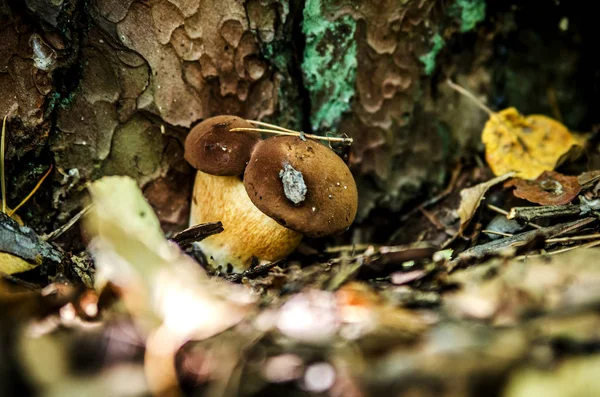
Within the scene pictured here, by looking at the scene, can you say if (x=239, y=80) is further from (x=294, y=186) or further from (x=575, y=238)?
(x=575, y=238)

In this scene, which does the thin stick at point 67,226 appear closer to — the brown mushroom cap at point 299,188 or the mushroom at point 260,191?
the mushroom at point 260,191

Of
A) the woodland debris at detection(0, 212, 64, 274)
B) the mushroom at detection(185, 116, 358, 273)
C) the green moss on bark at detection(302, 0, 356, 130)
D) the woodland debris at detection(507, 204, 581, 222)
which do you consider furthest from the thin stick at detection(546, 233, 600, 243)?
the woodland debris at detection(0, 212, 64, 274)

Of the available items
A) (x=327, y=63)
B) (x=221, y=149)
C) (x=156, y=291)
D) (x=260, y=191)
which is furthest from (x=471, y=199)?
(x=156, y=291)

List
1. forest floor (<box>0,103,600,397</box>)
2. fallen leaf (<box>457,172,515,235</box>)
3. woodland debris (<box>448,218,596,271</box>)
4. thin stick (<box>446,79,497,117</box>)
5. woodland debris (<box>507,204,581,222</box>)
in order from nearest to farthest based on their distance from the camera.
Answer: forest floor (<box>0,103,600,397</box>), woodland debris (<box>448,218,596,271</box>), woodland debris (<box>507,204,581,222</box>), fallen leaf (<box>457,172,515,235</box>), thin stick (<box>446,79,497,117</box>)

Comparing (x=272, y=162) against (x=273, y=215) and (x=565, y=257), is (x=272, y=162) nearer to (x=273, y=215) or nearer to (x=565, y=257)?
(x=273, y=215)

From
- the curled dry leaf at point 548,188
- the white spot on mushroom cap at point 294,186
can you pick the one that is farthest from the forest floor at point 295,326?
the curled dry leaf at point 548,188

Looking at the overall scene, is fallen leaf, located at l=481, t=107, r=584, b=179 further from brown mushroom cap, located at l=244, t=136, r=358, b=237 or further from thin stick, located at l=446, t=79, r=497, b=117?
brown mushroom cap, located at l=244, t=136, r=358, b=237
